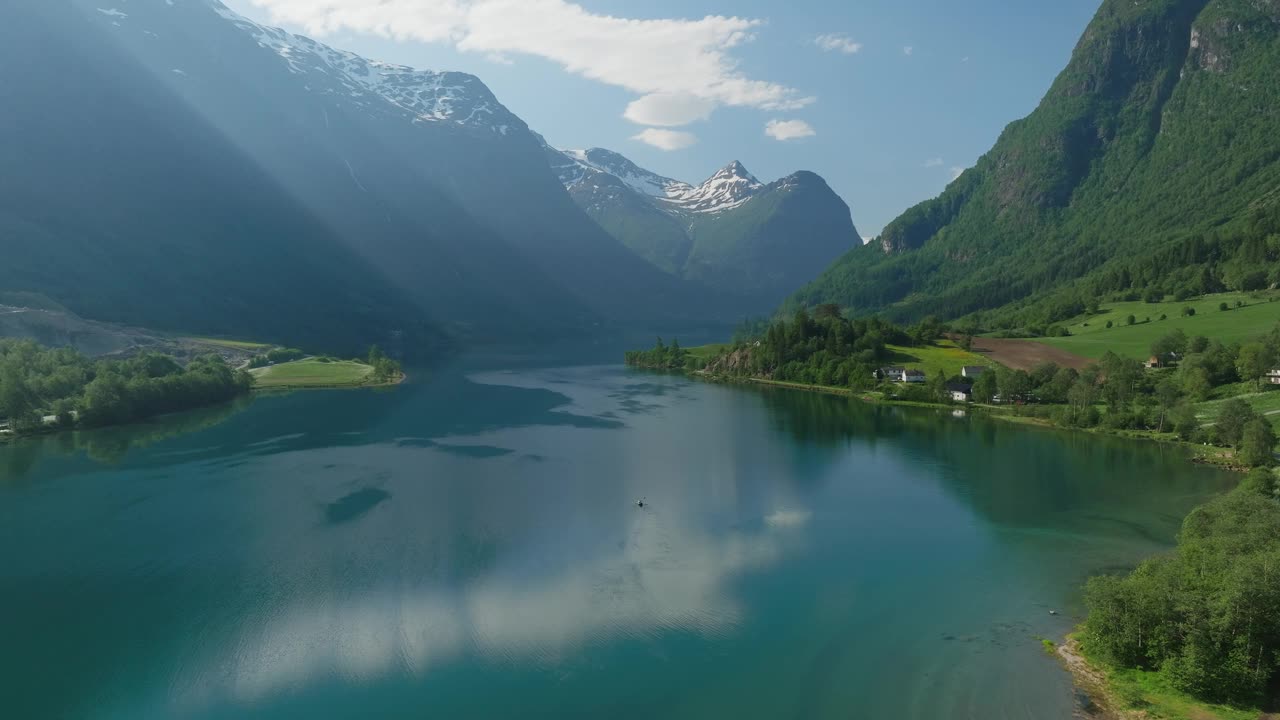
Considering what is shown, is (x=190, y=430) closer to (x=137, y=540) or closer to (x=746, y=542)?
(x=137, y=540)

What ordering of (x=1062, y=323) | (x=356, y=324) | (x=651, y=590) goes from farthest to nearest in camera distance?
(x=356, y=324), (x=1062, y=323), (x=651, y=590)

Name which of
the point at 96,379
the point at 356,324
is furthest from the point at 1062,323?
the point at 356,324

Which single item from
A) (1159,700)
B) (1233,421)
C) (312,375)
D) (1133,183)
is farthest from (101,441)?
(1133,183)

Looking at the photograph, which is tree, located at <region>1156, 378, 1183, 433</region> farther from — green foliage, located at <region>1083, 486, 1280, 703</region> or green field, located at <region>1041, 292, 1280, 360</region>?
green foliage, located at <region>1083, 486, 1280, 703</region>

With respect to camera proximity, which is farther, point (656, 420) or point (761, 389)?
point (761, 389)

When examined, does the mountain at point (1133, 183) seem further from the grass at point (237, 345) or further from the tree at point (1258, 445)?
the grass at point (237, 345)

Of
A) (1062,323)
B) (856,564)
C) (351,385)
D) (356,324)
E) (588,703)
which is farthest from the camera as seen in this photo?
(356,324)
